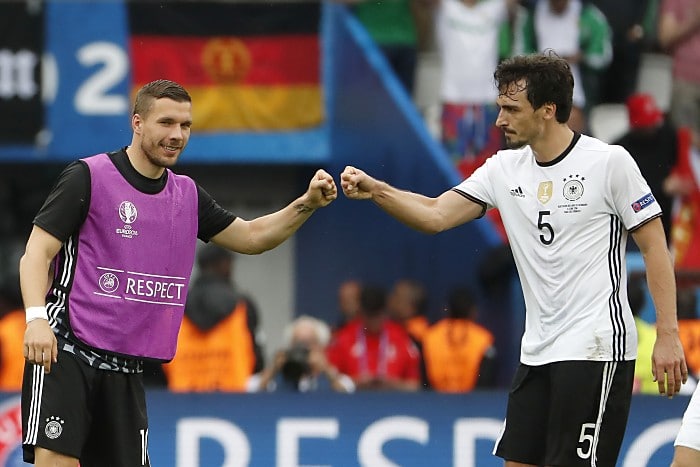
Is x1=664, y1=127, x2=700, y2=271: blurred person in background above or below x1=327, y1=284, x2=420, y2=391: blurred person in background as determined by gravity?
above

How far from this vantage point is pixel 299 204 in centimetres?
728

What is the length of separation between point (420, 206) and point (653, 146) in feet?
19.1

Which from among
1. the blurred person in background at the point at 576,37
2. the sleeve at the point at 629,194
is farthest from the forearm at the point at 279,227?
the blurred person in background at the point at 576,37

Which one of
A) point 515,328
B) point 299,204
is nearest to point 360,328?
point 515,328

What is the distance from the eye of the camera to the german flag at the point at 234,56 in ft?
45.1

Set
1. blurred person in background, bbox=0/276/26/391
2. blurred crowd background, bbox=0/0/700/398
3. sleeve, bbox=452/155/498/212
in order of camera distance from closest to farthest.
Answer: sleeve, bbox=452/155/498/212 → blurred person in background, bbox=0/276/26/391 → blurred crowd background, bbox=0/0/700/398

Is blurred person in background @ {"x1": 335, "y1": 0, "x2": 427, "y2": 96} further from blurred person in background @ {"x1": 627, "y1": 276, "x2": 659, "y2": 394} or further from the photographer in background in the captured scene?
blurred person in background @ {"x1": 627, "y1": 276, "x2": 659, "y2": 394}

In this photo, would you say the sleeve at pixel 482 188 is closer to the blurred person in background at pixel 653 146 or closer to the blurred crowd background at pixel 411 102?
the blurred crowd background at pixel 411 102

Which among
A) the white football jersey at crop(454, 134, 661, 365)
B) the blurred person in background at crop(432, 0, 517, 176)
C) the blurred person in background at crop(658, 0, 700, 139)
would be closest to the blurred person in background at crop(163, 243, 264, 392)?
the blurred person in background at crop(432, 0, 517, 176)

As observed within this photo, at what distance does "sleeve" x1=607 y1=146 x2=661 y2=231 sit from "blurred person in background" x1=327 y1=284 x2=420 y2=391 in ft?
15.1

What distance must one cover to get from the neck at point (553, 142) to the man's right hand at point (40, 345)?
2262 mm

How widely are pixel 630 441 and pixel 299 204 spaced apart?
2.89 m

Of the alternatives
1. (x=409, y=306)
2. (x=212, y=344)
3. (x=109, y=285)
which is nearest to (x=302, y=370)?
(x=212, y=344)

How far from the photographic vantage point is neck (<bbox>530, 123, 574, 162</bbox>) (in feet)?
22.7
